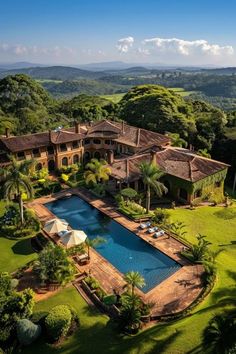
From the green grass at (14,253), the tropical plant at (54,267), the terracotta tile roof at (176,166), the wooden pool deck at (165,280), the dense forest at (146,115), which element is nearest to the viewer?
the wooden pool deck at (165,280)

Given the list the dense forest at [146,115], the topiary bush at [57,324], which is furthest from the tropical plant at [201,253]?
the dense forest at [146,115]

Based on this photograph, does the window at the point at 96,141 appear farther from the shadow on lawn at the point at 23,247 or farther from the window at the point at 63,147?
the shadow on lawn at the point at 23,247

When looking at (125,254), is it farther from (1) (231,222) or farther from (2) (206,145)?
(2) (206,145)

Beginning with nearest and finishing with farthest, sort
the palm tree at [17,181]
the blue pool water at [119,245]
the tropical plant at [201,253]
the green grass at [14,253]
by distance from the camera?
the blue pool water at [119,245] < the green grass at [14,253] < the tropical plant at [201,253] < the palm tree at [17,181]

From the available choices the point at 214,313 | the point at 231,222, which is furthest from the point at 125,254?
the point at 231,222

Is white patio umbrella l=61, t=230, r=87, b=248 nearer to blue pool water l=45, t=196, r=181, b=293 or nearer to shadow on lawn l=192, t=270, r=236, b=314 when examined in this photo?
blue pool water l=45, t=196, r=181, b=293

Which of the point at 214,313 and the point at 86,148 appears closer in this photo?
the point at 214,313
